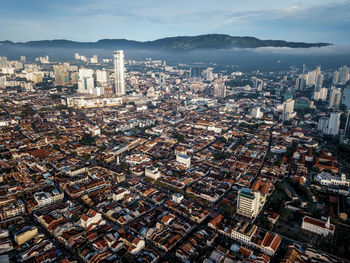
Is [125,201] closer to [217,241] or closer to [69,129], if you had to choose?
[217,241]

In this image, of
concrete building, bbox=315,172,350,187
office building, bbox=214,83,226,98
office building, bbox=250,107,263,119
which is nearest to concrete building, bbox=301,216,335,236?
concrete building, bbox=315,172,350,187

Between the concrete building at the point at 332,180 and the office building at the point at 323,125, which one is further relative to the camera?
the office building at the point at 323,125

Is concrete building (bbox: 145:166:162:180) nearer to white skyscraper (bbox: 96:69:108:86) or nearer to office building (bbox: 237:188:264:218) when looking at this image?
office building (bbox: 237:188:264:218)

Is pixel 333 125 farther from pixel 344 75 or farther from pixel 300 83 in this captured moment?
pixel 344 75

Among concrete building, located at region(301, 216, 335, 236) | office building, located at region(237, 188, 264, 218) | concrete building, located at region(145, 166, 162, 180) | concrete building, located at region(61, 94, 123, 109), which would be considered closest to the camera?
concrete building, located at region(301, 216, 335, 236)

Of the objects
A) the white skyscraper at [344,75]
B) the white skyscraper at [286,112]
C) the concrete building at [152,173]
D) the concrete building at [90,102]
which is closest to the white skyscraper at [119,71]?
the concrete building at [90,102]

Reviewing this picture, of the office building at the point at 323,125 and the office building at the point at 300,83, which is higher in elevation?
the office building at the point at 300,83

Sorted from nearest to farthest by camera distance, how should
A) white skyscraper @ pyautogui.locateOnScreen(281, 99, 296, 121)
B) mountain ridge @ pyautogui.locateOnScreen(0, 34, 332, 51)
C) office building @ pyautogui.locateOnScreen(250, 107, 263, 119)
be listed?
white skyscraper @ pyautogui.locateOnScreen(281, 99, 296, 121), office building @ pyautogui.locateOnScreen(250, 107, 263, 119), mountain ridge @ pyautogui.locateOnScreen(0, 34, 332, 51)

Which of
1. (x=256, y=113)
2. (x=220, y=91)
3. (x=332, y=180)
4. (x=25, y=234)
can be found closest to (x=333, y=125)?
(x=256, y=113)

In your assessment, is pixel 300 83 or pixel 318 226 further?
pixel 300 83

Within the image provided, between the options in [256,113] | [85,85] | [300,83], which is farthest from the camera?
[300,83]

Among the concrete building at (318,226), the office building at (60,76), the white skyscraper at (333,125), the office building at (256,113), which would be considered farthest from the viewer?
the office building at (60,76)

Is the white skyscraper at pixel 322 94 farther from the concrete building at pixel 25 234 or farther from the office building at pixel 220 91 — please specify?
the concrete building at pixel 25 234
